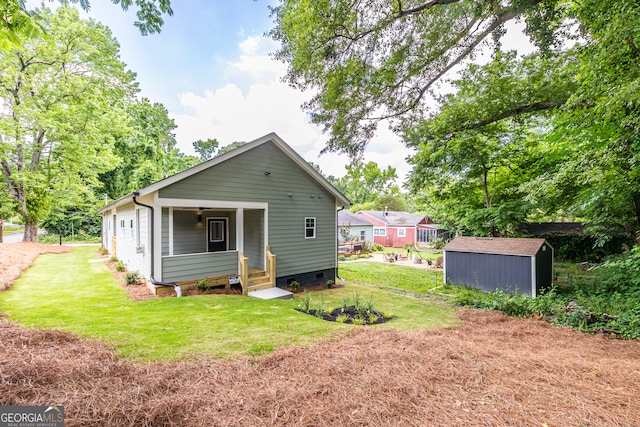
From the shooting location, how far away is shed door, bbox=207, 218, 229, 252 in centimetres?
1152

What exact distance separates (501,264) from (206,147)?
44.1 meters

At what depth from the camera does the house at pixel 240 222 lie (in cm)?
804

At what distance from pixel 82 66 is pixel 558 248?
33389mm

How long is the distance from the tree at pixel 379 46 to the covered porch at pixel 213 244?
4.05m

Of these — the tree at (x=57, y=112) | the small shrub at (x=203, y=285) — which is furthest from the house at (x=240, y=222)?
the tree at (x=57, y=112)

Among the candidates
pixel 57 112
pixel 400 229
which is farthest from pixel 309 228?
pixel 400 229

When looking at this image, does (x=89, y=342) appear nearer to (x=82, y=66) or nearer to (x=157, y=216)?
(x=157, y=216)

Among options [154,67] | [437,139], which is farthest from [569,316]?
[154,67]

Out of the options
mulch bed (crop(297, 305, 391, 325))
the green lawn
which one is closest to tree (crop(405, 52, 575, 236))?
the green lawn

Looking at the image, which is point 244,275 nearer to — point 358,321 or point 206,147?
point 358,321

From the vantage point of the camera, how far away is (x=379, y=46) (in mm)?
7156

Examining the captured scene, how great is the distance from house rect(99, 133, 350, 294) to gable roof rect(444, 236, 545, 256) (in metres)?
5.14

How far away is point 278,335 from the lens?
4.66 meters

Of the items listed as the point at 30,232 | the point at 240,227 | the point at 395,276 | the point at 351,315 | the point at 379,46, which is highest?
the point at 379,46
